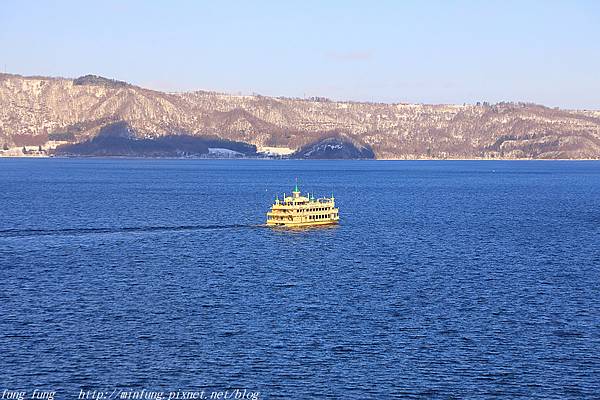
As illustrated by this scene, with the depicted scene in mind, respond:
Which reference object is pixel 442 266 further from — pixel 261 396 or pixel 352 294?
pixel 261 396

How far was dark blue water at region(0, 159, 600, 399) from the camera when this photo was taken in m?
54.4

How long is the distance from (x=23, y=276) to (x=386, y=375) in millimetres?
41206

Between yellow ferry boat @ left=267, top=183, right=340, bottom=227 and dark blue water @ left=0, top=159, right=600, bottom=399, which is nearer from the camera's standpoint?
dark blue water @ left=0, top=159, right=600, bottom=399

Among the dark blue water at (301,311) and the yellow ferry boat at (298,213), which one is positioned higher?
the yellow ferry boat at (298,213)

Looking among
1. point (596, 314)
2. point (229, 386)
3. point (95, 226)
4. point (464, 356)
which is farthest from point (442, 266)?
point (95, 226)

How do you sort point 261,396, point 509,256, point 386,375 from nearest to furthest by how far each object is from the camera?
point 261,396 < point 386,375 < point 509,256

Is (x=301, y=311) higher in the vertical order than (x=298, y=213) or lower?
lower

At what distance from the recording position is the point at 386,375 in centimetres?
5528

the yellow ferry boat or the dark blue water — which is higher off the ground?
the yellow ferry boat

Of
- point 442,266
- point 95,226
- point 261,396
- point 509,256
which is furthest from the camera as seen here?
point 95,226

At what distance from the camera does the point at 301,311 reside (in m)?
71.2

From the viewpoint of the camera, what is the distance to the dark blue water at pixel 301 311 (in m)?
54.4

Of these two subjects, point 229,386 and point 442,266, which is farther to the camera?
point 442,266

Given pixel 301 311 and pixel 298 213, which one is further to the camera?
pixel 298 213
